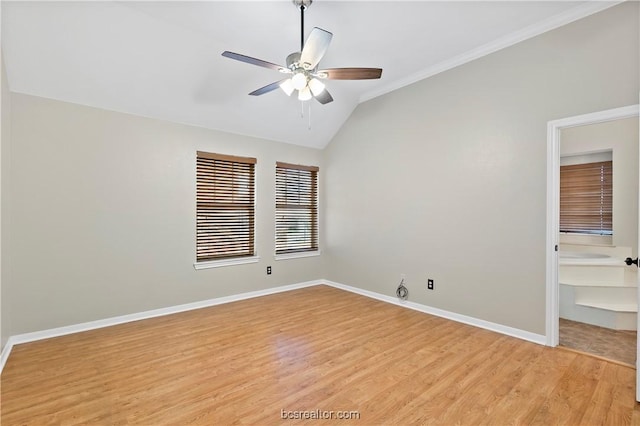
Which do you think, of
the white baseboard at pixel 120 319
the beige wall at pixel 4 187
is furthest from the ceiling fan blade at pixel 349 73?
the white baseboard at pixel 120 319

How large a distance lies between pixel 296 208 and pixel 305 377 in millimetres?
3198

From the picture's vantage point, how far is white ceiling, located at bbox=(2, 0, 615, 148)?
101 inches

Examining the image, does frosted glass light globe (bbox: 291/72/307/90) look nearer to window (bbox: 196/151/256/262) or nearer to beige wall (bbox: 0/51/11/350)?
window (bbox: 196/151/256/262)

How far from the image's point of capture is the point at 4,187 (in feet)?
8.50

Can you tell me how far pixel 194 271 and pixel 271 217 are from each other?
140 centimetres

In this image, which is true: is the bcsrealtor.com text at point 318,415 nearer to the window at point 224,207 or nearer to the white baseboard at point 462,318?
the white baseboard at point 462,318

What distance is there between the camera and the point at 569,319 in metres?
3.57

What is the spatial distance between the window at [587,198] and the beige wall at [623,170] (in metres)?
0.37

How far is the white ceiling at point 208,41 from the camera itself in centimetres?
257

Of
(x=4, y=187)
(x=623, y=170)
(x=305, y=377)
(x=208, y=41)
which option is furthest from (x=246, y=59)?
(x=623, y=170)

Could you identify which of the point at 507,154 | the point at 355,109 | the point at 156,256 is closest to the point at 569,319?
the point at 507,154

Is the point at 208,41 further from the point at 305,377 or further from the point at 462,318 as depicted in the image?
the point at 462,318

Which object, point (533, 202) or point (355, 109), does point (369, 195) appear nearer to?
point (355, 109)

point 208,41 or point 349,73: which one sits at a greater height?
point 208,41
